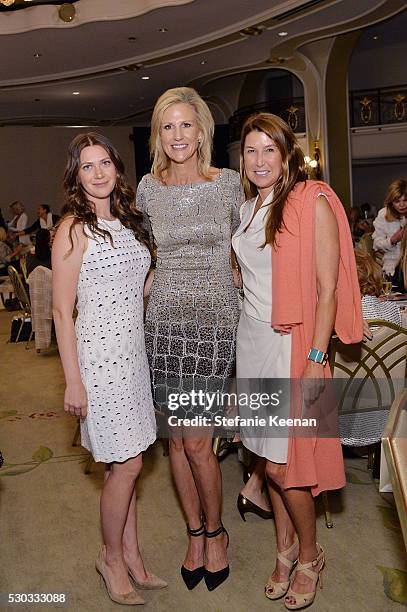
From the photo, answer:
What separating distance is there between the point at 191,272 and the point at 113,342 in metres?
0.38

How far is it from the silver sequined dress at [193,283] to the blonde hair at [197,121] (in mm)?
65

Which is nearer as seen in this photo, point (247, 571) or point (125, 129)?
point (247, 571)

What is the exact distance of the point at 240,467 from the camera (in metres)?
3.71

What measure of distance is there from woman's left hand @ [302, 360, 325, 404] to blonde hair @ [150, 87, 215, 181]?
2.57 ft

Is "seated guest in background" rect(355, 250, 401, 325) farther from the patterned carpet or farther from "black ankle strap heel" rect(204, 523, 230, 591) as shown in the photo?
"black ankle strap heel" rect(204, 523, 230, 591)

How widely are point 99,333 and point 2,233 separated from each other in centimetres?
1086

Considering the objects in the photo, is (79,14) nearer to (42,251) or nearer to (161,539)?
(42,251)

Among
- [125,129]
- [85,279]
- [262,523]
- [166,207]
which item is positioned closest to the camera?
[85,279]

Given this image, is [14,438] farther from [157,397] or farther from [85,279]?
[85,279]

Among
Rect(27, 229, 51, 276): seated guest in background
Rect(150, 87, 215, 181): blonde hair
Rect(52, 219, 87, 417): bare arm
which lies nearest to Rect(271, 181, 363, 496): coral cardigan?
Rect(150, 87, 215, 181): blonde hair

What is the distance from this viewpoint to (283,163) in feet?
7.25

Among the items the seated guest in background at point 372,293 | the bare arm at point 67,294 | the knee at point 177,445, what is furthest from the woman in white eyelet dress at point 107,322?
the seated guest in background at point 372,293

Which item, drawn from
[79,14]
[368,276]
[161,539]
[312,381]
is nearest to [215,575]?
[161,539]

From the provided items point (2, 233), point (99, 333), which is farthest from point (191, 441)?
point (2, 233)
